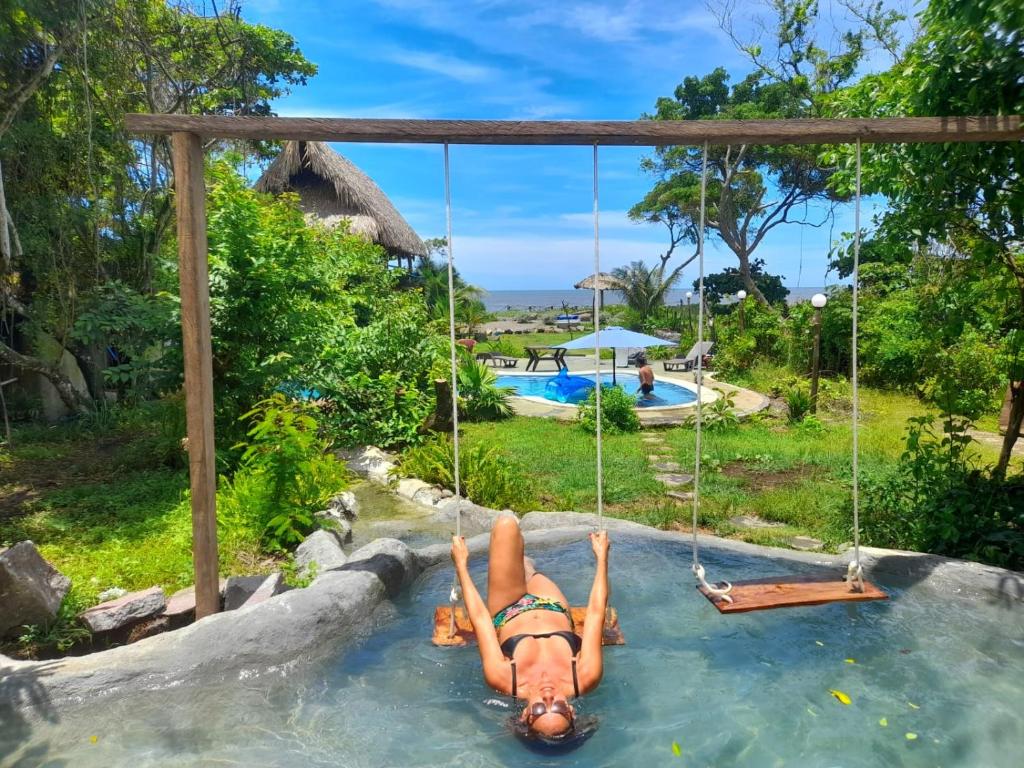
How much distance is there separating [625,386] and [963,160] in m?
13.1

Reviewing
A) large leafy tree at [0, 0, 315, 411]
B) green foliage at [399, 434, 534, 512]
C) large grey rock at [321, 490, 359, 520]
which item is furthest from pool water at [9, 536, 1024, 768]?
large leafy tree at [0, 0, 315, 411]

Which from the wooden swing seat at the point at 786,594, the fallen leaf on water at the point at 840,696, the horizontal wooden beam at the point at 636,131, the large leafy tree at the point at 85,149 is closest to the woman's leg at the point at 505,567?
the wooden swing seat at the point at 786,594

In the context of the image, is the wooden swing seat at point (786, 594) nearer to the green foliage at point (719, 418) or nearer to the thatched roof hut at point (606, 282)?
the green foliage at point (719, 418)

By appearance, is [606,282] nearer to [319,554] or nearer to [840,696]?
[319,554]

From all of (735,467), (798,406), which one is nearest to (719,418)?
(798,406)

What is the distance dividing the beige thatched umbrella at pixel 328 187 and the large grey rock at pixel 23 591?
1513 centimetres

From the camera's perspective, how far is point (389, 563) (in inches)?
175

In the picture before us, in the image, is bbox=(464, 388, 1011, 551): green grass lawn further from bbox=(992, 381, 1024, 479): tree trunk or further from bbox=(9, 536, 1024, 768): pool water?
bbox=(9, 536, 1024, 768): pool water

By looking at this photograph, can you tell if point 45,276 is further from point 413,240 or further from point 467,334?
point 467,334

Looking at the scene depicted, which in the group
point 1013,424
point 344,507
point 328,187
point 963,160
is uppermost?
point 328,187

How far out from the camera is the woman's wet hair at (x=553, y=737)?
116 inches

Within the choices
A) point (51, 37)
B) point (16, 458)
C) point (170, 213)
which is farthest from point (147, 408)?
point (51, 37)

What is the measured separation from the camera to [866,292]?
15.3 metres

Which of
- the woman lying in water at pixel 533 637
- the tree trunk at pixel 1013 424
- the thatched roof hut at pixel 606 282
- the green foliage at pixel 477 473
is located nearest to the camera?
the woman lying in water at pixel 533 637
